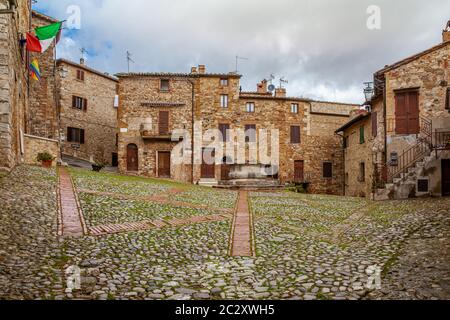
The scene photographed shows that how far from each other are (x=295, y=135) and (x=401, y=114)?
12.4 m

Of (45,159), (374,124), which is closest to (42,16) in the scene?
(45,159)

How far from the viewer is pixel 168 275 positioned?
400cm

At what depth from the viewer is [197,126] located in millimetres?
26891

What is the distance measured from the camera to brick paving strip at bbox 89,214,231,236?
585cm

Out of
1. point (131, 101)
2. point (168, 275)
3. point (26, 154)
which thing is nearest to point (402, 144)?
point (168, 275)

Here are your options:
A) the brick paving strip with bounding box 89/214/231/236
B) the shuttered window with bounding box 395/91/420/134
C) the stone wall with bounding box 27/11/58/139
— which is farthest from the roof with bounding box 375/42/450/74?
the stone wall with bounding box 27/11/58/139

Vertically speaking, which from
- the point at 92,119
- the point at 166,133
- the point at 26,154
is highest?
the point at 92,119

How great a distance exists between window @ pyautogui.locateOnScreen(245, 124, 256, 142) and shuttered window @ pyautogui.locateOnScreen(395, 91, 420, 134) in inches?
508

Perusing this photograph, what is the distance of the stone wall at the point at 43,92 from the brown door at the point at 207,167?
12.5 meters

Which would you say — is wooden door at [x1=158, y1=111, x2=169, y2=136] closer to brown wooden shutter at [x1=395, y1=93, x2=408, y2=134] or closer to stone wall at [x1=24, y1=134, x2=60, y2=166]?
stone wall at [x1=24, y1=134, x2=60, y2=166]

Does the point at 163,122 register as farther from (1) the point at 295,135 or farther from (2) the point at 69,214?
(2) the point at 69,214

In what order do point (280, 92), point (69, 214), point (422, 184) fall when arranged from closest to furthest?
1. point (69, 214)
2. point (422, 184)
3. point (280, 92)
